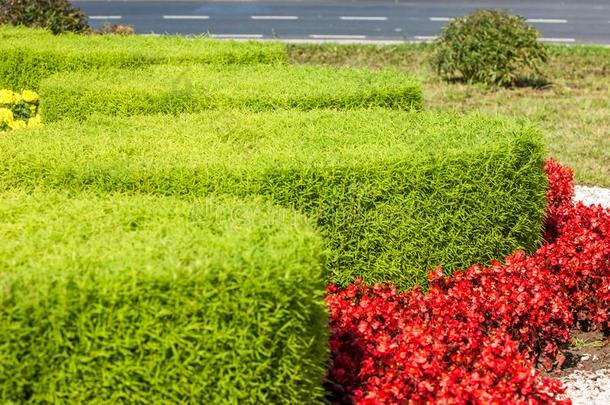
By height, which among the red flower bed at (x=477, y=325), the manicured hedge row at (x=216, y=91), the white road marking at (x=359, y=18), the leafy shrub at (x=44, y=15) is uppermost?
the leafy shrub at (x=44, y=15)

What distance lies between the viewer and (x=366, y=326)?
17.5 ft

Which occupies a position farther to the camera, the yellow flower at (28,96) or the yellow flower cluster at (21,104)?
the yellow flower at (28,96)

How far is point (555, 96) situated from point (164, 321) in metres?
10.7

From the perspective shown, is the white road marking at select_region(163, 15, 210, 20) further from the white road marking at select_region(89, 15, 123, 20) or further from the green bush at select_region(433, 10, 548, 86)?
the green bush at select_region(433, 10, 548, 86)

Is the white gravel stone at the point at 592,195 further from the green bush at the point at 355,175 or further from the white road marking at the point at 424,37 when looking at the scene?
the white road marking at the point at 424,37

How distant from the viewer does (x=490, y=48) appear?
1349 centimetres

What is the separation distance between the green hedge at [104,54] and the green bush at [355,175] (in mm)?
2757

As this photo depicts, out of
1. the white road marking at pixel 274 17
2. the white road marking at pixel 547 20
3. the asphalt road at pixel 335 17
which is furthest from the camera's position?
the white road marking at pixel 274 17

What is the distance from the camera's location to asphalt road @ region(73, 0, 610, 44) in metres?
19.3

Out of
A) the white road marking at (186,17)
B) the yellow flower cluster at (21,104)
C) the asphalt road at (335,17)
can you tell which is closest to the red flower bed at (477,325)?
the yellow flower cluster at (21,104)

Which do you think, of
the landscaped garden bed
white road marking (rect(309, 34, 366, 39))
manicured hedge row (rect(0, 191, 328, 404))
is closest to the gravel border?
the landscaped garden bed

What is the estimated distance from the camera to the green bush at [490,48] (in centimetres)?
1341

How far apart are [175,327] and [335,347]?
1.50 metres

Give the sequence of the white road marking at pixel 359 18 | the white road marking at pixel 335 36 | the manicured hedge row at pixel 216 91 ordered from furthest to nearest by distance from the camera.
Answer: the white road marking at pixel 359 18
the white road marking at pixel 335 36
the manicured hedge row at pixel 216 91
